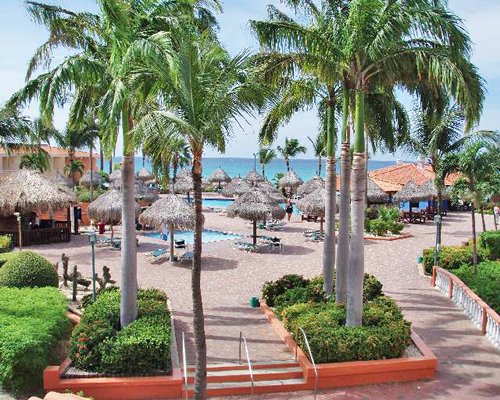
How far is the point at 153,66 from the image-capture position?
8719 millimetres

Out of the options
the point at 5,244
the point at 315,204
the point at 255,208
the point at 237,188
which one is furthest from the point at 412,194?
the point at 5,244

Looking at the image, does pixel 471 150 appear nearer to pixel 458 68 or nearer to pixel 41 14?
pixel 458 68

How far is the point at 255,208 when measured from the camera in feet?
80.3

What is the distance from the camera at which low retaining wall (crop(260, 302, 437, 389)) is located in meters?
10.4

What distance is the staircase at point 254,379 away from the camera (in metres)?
10.1

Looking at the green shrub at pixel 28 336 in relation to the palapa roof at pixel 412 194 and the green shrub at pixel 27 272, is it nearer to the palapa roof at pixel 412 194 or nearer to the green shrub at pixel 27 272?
the green shrub at pixel 27 272

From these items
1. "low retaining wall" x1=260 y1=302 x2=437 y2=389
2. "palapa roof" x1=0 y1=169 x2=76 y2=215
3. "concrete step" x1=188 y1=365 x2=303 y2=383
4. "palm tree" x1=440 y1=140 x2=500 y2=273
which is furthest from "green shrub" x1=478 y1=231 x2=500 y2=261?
"palapa roof" x1=0 y1=169 x2=76 y2=215

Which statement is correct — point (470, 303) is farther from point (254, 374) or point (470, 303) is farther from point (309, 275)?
point (254, 374)

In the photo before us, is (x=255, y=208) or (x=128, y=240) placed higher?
(x=255, y=208)

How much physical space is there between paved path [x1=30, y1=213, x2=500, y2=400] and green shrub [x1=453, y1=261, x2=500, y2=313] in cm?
84

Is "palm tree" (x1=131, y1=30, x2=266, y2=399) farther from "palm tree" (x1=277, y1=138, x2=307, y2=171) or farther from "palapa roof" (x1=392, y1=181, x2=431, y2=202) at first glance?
"palm tree" (x1=277, y1=138, x2=307, y2=171)

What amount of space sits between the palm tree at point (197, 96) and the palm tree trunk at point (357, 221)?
2832mm

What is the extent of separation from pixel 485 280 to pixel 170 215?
10813 mm

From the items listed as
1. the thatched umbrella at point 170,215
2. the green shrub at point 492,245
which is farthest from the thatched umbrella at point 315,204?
the thatched umbrella at point 170,215
